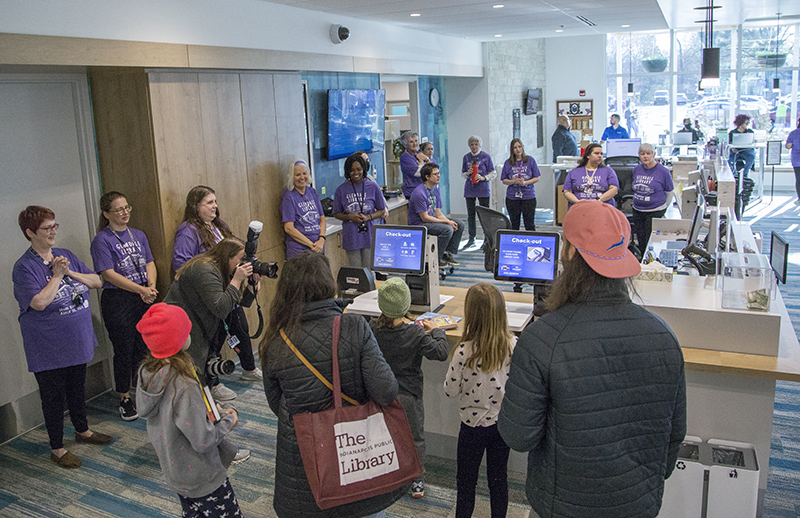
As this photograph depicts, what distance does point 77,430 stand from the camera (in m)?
4.45

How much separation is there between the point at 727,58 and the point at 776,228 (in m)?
6.42

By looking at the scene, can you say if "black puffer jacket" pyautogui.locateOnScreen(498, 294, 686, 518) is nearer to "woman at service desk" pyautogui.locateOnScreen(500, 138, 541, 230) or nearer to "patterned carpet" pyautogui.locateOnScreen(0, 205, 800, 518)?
"patterned carpet" pyautogui.locateOnScreen(0, 205, 800, 518)

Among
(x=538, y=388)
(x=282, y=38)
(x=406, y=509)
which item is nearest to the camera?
(x=538, y=388)

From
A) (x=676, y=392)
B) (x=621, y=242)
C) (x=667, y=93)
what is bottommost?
(x=676, y=392)

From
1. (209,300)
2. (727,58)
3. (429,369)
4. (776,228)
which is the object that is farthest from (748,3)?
(209,300)

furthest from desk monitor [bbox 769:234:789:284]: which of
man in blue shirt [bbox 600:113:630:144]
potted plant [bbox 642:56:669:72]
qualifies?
potted plant [bbox 642:56:669:72]

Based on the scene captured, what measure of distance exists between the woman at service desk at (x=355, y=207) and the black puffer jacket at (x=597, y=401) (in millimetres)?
4947

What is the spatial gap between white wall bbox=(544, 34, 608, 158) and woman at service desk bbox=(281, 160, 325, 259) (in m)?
11.0

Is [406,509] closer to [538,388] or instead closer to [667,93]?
[538,388]

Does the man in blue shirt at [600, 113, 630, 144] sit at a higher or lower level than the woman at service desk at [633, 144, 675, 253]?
higher

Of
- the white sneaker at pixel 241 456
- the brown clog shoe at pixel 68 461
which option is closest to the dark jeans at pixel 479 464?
the white sneaker at pixel 241 456

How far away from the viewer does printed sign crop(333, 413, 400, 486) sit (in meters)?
2.43

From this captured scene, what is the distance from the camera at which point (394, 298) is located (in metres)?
2.87

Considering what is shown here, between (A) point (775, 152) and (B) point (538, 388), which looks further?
(A) point (775, 152)
